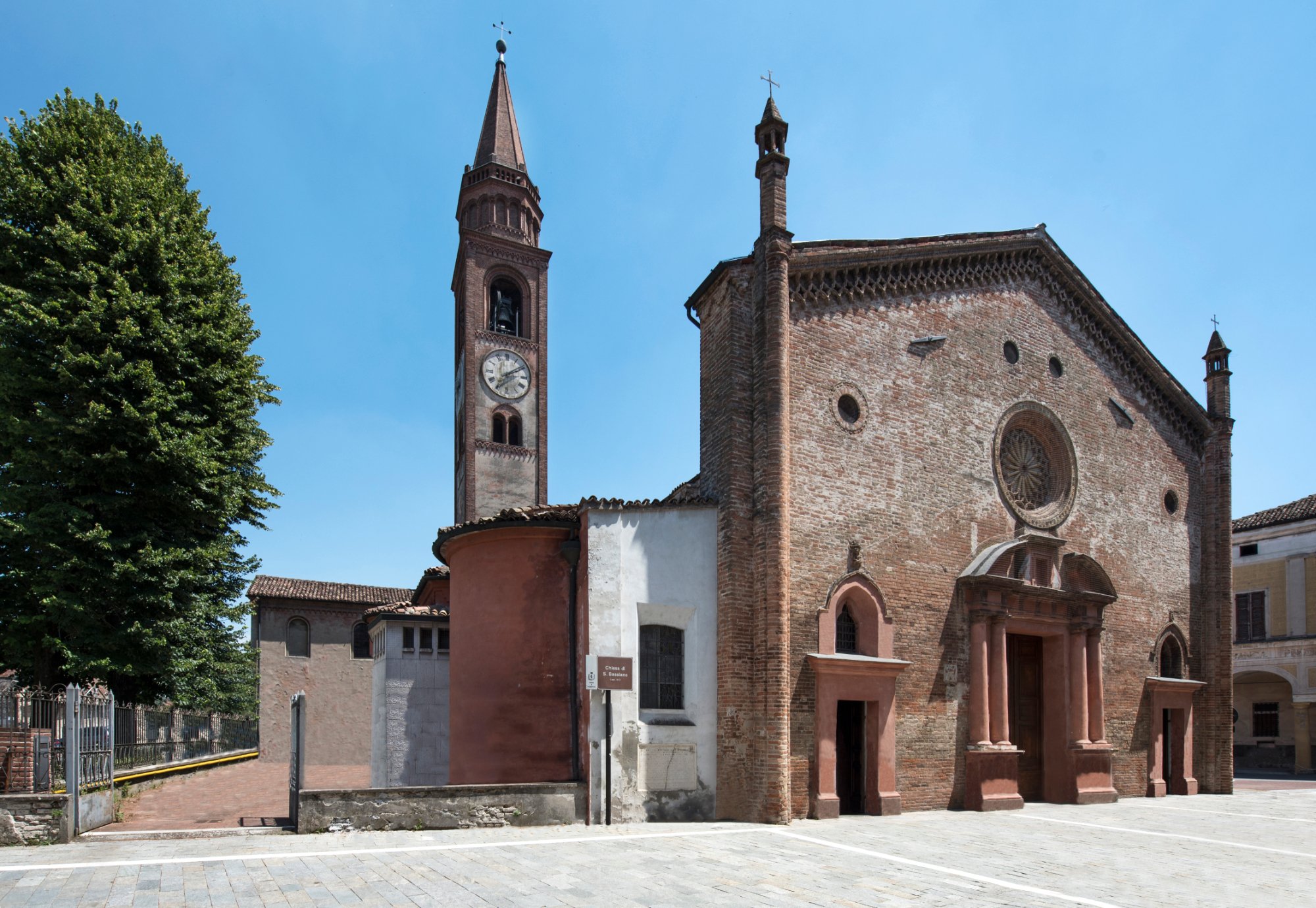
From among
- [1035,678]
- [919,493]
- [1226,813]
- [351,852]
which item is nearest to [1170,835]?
[1226,813]

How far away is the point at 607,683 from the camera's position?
12469 millimetres

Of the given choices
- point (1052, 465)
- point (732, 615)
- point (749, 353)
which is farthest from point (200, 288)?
point (1052, 465)

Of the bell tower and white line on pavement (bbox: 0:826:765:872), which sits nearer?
white line on pavement (bbox: 0:826:765:872)

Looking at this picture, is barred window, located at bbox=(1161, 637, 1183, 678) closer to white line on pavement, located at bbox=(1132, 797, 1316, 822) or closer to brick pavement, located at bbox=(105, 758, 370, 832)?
white line on pavement, located at bbox=(1132, 797, 1316, 822)

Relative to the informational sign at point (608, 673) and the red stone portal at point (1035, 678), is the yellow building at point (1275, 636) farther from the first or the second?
the informational sign at point (608, 673)

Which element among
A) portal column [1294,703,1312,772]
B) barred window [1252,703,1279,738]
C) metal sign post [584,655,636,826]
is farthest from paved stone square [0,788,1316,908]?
barred window [1252,703,1279,738]

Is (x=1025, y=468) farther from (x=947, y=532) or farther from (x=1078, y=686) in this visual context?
(x=1078, y=686)

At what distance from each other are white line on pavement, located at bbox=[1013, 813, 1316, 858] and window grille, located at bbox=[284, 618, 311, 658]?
28.3m

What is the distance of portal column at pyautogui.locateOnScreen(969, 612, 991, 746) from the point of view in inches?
611

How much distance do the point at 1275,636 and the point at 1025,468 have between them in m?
19.5

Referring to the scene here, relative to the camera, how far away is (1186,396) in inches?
845

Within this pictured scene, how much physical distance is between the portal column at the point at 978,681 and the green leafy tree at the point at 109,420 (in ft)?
47.1

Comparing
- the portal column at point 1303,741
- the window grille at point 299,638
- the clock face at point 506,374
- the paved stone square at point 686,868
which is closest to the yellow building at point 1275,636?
the portal column at point 1303,741

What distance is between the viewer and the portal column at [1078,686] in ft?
56.3
